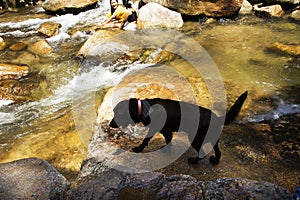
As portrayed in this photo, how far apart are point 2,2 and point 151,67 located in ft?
31.6

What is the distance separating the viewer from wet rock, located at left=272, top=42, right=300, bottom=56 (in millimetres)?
7529

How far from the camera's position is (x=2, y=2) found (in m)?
12.9

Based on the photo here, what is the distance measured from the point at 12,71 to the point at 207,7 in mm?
6738

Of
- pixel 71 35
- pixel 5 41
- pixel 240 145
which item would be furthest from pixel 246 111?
pixel 5 41

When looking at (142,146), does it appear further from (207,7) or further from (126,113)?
(207,7)

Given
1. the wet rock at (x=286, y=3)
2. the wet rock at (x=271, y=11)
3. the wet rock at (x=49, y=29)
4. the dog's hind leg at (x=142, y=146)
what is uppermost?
the wet rock at (x=286, y=3)

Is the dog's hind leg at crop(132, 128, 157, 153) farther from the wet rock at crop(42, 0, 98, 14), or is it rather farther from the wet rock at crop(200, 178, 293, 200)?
the wet rock at crop(42, 0, 98, 14)

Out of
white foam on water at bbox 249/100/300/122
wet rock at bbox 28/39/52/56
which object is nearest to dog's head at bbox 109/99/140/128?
Answer: white foam on water at bbox 249/100/300/122

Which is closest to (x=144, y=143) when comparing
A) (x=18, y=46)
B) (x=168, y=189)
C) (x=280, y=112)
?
(x=168, y=189)

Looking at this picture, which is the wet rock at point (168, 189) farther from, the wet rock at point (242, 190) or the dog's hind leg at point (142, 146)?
the dog's hind leg at point (142, 146)

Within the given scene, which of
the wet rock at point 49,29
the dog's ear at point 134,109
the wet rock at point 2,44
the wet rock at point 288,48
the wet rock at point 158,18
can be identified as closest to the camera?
the dog's ear at point 134,109

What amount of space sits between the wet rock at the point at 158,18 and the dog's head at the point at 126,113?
21.2 feet

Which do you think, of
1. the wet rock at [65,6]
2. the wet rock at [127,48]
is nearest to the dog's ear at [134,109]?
the wet rock at [127,48]

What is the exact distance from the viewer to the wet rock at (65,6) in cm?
1159
